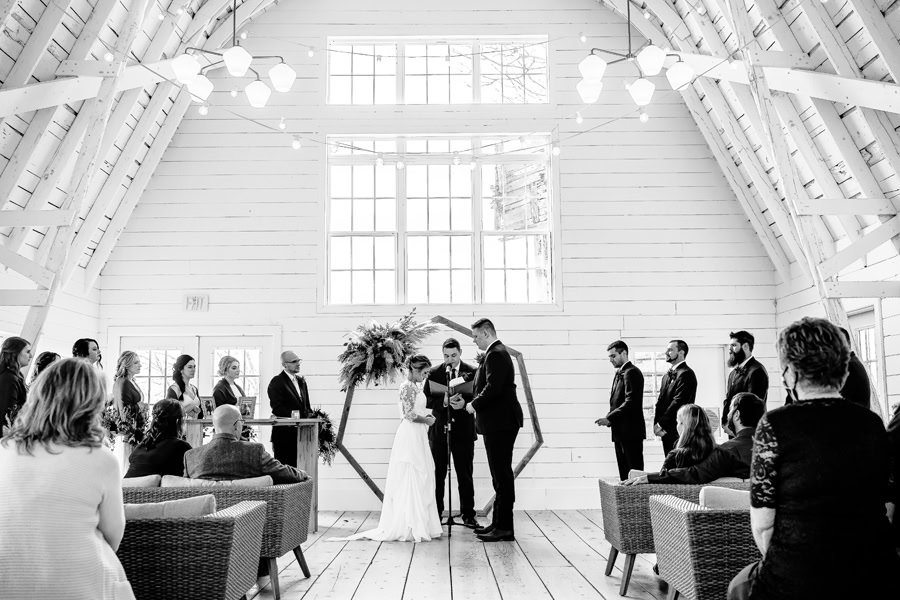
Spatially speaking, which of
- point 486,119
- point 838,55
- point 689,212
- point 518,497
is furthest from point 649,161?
point 518,497

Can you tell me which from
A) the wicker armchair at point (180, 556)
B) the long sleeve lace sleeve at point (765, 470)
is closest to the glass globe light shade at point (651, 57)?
the long sleeve lace sleeve at point (765, 470)

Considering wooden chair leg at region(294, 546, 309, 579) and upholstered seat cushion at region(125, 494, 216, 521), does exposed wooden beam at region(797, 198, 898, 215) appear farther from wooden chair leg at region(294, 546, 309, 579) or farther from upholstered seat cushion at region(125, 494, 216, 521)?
upholstered seat cushion at region(125, 494, 216, 521)

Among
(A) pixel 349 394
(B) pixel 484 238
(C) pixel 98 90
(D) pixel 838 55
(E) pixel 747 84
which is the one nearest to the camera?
(D) pixel 838 55

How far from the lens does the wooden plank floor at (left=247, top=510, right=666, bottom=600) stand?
4.62 meters

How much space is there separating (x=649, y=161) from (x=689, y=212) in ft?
2.31

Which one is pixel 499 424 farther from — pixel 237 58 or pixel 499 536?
pixel 237 58

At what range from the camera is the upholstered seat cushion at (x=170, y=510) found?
3.33 m

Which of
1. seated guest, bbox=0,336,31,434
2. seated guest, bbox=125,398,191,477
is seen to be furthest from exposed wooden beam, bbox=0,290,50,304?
seated guest, bbox=125,398,191,477

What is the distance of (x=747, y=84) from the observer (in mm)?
7324

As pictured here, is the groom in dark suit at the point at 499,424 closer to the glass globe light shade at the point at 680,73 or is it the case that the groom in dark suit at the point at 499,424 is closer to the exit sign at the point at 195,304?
the glass globe light shade at the point at 680,73

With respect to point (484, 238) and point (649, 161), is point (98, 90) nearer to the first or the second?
point (484, 238)

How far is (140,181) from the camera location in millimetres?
8797

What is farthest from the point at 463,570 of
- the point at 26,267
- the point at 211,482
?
the point at 26,267

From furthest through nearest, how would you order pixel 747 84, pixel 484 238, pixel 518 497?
pixel 484 238, pixel 518 497, pixel 747 84
